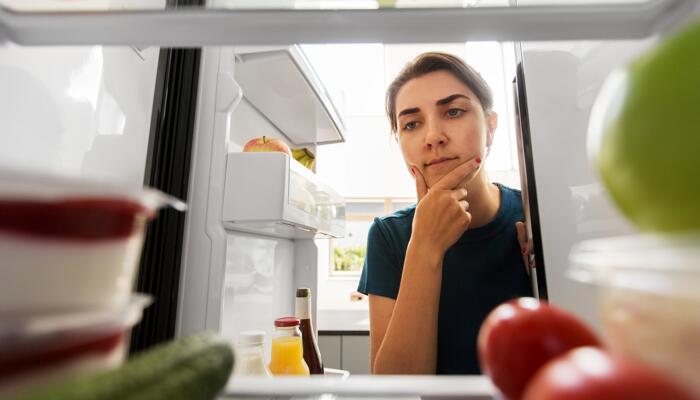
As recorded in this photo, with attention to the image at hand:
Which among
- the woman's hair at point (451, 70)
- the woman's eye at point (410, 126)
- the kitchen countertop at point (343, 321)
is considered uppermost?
the woman's hair at point (451, 70)

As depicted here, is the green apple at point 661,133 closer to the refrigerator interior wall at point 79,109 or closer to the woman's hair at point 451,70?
the refrigerator interior wall at point 79,109

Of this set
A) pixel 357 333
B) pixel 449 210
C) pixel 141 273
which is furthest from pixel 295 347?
pixel 357 333

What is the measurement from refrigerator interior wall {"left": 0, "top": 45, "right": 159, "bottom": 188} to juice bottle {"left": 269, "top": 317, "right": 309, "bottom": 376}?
39cm

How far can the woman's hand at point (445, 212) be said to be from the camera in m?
0.79

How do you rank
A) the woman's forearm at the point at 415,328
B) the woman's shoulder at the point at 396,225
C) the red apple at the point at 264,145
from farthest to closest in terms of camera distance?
the woman's shoulder at the point at 396,225 → the red apple at the point at 264,145 → the woman's forearm at the point at 415,328

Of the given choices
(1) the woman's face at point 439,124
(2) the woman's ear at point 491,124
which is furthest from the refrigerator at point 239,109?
(2) the woman's ear at point 491,124

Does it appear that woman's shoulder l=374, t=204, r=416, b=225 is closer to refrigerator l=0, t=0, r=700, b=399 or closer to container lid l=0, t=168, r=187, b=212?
refrigerator l=0, t=0, r=700, b=399

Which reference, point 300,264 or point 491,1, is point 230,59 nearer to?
point 491,1

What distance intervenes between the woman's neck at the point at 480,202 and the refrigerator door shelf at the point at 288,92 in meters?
0.55

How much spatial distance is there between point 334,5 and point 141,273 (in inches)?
21.8

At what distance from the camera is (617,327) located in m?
0.17

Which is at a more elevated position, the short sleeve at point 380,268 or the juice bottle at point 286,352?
the short sleeve at point 380,268

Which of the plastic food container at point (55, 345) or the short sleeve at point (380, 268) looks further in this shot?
the short sleeve at point (380, 268)

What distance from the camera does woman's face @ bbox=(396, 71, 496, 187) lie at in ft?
2.72
